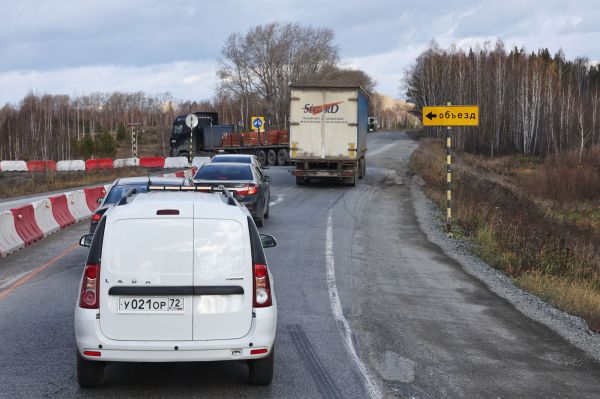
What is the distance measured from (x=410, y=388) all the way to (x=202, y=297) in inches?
79.4

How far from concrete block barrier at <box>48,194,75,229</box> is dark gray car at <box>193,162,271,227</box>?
12.6 feet

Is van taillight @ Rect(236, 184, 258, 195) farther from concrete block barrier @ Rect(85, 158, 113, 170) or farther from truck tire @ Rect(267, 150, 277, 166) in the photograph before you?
concrete block barrier @ Rect(85, 158, 113, 170)

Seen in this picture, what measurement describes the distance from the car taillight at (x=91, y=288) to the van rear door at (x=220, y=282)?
30.2 inches

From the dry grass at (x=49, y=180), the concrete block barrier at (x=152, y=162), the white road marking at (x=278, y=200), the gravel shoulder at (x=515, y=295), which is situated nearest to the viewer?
the gravel shoulder at (x=515, y=295)

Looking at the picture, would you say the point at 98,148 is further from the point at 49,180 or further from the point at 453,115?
the point at 453,115

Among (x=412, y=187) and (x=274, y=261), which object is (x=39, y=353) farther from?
(x=412, y=187)

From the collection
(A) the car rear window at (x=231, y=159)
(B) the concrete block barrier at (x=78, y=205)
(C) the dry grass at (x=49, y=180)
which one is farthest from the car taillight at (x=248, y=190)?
(C) the dry grass at (x=49, y=180)

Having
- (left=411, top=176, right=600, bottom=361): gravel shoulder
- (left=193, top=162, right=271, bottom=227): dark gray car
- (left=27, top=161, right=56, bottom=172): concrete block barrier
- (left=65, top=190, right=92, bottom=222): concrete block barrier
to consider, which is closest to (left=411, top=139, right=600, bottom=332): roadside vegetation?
(left=411, top=176, right=600, bottom=361): gravel shoulder

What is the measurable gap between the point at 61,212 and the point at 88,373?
45.7 ft

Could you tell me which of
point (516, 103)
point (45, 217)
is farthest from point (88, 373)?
point (516, 103)

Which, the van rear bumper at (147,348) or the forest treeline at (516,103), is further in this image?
the forest treeline at (516,103)

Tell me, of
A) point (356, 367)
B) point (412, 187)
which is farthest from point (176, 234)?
point (412, 187)

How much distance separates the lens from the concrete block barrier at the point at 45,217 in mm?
16947

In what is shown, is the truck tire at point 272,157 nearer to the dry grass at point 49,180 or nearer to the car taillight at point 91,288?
the dry grass at point 49,180
